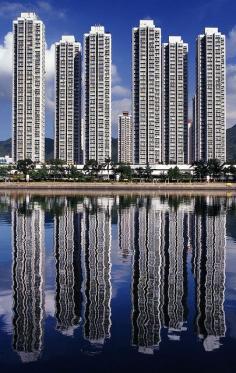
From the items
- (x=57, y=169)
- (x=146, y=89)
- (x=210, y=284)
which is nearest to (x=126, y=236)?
(x=210, y=284)

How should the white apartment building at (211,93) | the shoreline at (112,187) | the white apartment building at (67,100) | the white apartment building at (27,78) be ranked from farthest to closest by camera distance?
the white apartment building at (67,100)
the white apartment building at (211,93)
the white apartment building at (27,78)
the shoreline at (112,187)

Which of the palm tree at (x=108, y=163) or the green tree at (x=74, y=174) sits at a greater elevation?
the palm tree at (x=108, y=163)

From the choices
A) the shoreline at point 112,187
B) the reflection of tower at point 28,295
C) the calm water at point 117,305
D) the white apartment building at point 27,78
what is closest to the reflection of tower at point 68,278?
the calm water at point 117,305

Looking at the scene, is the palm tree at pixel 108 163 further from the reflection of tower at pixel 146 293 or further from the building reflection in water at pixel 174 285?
the reflection of tower at pixel 146 293

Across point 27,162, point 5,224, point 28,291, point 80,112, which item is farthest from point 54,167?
point 28,291

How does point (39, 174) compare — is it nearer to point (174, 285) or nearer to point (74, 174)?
point (74, 174)

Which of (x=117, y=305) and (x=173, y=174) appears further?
(x=173, y=174)
